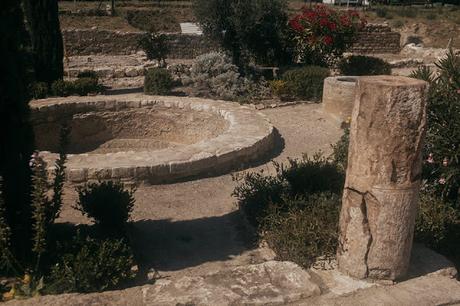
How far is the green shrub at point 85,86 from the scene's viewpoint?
12.8m

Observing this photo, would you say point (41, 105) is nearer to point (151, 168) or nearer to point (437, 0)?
point (151, 168)

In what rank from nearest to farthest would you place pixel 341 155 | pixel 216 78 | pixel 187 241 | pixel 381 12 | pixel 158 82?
pixel 187 241
pixel 341 155
pixel 158 82
pixel 216 78
pixel 381 12

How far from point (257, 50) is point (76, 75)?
6.01 meters

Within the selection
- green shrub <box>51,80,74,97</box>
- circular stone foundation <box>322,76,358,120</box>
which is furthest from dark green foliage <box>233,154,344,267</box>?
green shrub <box>51,80,74,97</box>

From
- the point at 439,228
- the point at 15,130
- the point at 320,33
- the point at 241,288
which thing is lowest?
the point at 439,228

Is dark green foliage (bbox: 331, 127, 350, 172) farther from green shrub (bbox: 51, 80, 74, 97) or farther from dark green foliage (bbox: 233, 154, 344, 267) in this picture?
green shrub (bbox: 51, 80, 74, 97)

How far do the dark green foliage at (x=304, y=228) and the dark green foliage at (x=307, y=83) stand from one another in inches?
296

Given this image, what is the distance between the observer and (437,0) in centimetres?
3953

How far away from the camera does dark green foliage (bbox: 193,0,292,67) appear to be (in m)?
14.2

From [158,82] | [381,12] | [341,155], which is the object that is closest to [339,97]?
[341,155]

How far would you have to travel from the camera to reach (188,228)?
243 inches

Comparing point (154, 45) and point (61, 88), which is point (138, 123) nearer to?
point (61, 88)

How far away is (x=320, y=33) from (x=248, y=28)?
2272 mm

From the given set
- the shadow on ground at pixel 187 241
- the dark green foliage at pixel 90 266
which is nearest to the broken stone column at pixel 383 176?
the shadow on ground at pixel 187 241
